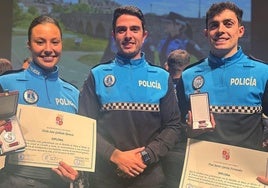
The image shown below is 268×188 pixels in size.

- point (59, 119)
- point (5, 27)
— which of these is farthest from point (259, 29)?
point (59, 119)

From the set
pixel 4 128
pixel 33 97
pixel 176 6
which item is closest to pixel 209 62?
pixel 33 97

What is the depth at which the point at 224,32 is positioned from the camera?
1938 millimetres

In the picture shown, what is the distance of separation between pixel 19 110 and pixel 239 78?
1080 millimetres

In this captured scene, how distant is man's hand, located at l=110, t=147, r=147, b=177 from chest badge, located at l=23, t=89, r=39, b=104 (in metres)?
0.47

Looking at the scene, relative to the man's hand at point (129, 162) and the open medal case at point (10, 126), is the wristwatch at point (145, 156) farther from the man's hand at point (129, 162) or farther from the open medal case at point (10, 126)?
the open medal case at point (10, 126)

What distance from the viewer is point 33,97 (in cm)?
194

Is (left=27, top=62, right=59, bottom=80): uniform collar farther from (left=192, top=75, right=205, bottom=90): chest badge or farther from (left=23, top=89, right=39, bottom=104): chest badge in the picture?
(left=192, top=75, right=205, bottom=90): chest badge

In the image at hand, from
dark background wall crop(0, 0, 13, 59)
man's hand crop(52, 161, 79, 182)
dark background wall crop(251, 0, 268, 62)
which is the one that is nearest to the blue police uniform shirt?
man's hand crop(52, 161, 79, 182)

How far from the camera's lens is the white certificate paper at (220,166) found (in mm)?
1872

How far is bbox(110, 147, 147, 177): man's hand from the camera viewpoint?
189 centimetres

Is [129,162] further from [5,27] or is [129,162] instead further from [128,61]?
[5,27]

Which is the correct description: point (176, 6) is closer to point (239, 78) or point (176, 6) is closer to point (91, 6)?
point (91, 6)

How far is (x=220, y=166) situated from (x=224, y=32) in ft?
2.14

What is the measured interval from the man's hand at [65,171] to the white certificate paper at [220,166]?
0.53 metres
